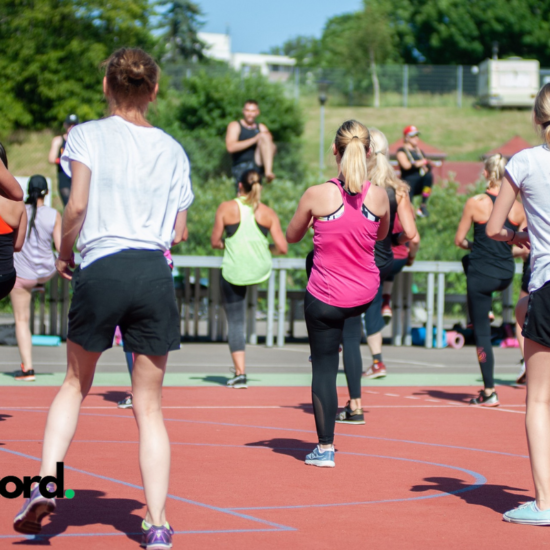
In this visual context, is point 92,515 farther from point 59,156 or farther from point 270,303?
point 59,156

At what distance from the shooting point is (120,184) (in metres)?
3.97

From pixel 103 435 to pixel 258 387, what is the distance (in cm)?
331

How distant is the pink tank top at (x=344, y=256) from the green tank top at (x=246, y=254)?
368 centimetres

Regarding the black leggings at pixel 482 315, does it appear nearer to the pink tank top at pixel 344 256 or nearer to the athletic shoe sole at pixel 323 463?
the pink tank top at pixel 344 256

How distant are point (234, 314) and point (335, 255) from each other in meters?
3.74

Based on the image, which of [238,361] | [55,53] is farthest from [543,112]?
[55,53]

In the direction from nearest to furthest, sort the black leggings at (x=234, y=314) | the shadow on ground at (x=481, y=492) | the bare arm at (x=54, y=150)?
the shadow on ground at (x=481, y=492), the black leggings at (x=234, y=314), the bare arm at (x=54, y=150)

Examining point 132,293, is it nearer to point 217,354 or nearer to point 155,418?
point 155,418

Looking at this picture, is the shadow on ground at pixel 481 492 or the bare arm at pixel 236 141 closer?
the shadow on ground at pixel 481 492

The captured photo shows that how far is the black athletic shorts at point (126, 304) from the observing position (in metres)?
3.93

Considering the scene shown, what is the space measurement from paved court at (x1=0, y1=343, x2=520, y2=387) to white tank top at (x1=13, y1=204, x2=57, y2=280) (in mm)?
Result: 1088

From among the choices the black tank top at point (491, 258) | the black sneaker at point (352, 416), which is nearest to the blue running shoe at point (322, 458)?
the black sneaker at point (352, 416)

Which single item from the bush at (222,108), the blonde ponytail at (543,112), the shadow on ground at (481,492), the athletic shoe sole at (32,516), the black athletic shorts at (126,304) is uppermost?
the bush at (222,108)

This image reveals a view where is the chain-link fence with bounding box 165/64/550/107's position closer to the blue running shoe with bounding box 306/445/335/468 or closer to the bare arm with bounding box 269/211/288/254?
the bare arm with bounding box 269/211/288/254
